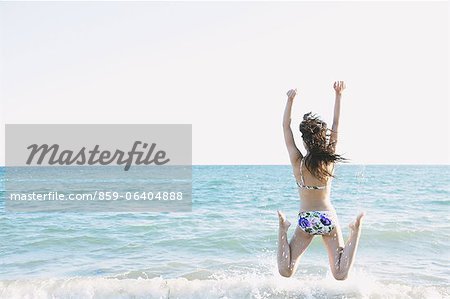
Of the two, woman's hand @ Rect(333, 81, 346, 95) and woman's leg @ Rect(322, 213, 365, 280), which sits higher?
woman's hand @ Rect(333, 81, 346, 95)

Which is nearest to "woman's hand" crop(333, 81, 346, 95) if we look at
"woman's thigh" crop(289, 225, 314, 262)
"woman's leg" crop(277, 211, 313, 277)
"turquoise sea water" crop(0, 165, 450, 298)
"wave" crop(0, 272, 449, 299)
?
"woman's leg" crop(277, 211, 313, 277)

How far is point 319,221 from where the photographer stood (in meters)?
5.34

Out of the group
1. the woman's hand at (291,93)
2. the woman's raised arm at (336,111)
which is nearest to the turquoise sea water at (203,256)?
the woman's raised arm at (336,111)

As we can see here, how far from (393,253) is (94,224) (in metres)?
8.31

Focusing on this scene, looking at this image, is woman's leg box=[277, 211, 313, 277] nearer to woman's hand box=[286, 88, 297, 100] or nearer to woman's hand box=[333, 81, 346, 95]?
woman's hand box=[286, 88, 297, 100]

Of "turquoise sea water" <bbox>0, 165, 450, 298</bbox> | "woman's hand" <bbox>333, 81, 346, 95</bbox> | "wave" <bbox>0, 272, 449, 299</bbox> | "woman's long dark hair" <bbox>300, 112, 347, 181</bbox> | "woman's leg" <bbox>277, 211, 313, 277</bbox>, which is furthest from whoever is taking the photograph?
"turquoise sea water" <bbox>0, 165, 450, 298</bbox>

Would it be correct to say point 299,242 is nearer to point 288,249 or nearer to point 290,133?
point 288,249

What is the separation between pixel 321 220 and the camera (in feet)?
17.5

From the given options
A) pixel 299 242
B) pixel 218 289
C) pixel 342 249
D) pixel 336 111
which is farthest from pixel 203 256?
pixel 336 111

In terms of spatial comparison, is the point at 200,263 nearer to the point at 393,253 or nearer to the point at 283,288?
the point at 283,288

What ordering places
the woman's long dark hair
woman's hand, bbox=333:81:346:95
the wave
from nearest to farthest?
the woman's long dark hair < woman's hand, bbox=333:81:346:95 < the wave

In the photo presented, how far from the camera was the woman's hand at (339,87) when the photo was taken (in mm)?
5332

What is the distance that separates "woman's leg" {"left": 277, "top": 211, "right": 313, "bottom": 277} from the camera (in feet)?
18.0

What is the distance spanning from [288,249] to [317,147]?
3.74 ft
